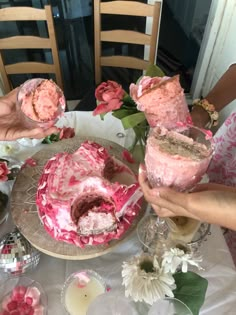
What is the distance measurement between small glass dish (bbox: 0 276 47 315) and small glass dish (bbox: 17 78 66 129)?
35 centimetres

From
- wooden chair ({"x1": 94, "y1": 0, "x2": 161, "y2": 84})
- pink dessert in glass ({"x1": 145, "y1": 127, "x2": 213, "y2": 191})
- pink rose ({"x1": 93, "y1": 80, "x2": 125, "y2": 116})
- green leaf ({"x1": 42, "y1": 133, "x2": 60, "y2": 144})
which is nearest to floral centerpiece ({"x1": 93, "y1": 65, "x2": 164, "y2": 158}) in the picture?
pink rose ({"x1": 93, "y1": 80, "x2": 125, "y2": 116})

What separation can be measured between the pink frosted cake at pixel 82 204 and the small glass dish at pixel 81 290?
81mm

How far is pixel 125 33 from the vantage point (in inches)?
54.9

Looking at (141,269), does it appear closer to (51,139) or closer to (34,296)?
(34,296)

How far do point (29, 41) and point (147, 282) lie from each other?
1.23 meters

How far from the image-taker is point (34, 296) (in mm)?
647

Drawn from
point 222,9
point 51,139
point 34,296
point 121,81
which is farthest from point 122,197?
point 121,81

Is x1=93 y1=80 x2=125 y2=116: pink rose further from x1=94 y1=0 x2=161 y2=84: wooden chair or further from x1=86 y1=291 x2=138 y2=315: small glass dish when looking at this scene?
x1=94 y1=0 x2=161 y2=84: wooden chair

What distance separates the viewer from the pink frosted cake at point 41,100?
0.66 m

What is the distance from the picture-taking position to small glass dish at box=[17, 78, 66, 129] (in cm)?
66

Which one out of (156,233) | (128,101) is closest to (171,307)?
(156,233)

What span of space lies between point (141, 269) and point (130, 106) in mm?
350

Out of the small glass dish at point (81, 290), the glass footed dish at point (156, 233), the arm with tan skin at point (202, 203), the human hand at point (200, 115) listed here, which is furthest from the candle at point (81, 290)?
the human hand at point (200, 115)

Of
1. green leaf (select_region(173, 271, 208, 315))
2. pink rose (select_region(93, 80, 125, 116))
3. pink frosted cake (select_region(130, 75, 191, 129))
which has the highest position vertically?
pink frosted cake (select_region(130, 75, 191, 129))
